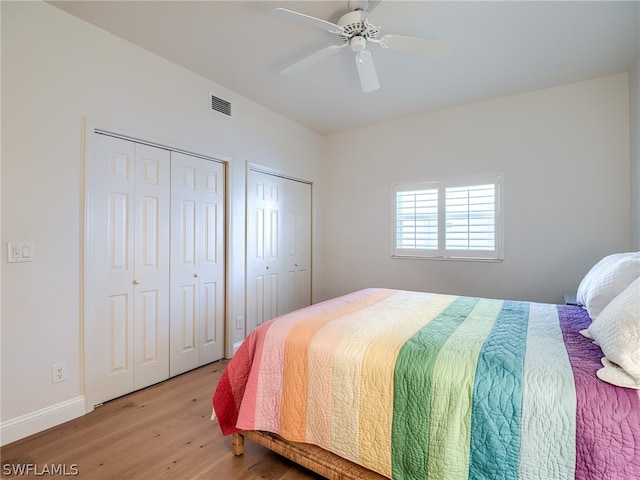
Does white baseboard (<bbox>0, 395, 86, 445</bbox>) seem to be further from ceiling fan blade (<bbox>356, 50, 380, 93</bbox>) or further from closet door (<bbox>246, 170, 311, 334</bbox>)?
ceiling fan blade (<bbox>356, 50, 380, 93</bbox>)

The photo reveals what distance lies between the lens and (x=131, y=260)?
2.48 metres

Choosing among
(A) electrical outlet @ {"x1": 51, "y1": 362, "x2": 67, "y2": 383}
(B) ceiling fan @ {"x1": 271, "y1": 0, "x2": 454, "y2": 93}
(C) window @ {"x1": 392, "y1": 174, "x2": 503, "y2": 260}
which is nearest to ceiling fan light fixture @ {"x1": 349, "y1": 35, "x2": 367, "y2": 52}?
(B) ceiling fan @ {"x1": 271, "y1": 0, "x2": 454, "y2": 93}

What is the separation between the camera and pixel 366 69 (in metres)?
2.24

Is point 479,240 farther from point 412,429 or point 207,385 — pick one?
point 207,385

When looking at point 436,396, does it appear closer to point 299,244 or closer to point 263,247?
point 263,247

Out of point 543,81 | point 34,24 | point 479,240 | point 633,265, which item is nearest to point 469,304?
point 633,265

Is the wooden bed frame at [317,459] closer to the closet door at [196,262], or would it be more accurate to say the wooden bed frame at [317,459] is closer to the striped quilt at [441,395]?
the striped quilt at [441,395]

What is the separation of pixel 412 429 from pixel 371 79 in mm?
2273

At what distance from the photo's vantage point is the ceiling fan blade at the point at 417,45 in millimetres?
1938

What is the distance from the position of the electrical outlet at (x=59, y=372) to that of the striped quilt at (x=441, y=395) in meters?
1.18

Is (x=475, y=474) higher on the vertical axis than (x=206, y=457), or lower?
higher

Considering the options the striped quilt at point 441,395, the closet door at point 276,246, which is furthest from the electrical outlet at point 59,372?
the closet door at point 276,246


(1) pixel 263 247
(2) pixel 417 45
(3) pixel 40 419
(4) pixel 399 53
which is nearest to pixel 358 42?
(2) pixel 417 45

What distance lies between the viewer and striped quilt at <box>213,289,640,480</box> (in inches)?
39.2
